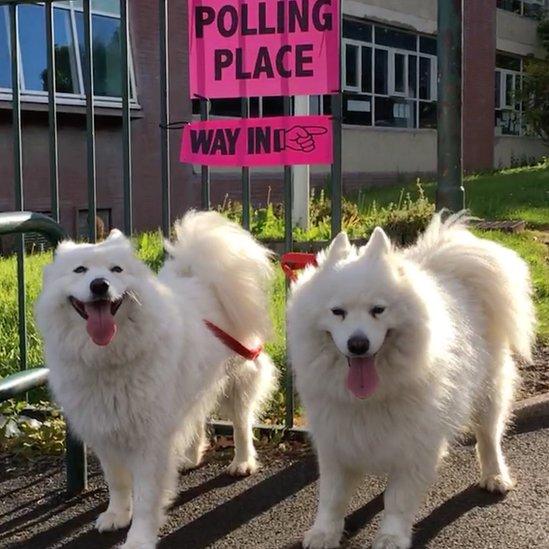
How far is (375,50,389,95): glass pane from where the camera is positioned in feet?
74.8

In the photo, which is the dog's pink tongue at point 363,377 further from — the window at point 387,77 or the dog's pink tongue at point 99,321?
the window at point 387,77

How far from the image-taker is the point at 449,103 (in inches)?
181

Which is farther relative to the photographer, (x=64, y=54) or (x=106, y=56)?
(x=106, y=56)

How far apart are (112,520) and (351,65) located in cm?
1932

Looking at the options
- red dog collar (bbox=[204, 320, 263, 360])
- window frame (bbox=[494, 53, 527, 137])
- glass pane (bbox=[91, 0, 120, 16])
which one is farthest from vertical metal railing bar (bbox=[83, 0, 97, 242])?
window frame (bbox=[494, 53, 527, 137])

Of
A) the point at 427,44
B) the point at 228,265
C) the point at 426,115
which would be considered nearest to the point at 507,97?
the point at 427,44

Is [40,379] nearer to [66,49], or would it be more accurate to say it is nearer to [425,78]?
[66,49]

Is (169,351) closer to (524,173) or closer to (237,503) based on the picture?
(237,503)

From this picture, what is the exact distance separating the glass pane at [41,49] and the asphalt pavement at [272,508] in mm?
10191

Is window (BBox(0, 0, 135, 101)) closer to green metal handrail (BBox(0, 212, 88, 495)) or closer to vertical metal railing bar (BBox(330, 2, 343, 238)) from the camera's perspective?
vertical metal railing bar (BBox(330, 2, 343, 238))

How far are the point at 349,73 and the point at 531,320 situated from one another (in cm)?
1839

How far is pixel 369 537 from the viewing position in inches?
144

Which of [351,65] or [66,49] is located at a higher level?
[351,65]

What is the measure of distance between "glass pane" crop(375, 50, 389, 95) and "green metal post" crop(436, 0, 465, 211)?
18570 mm
